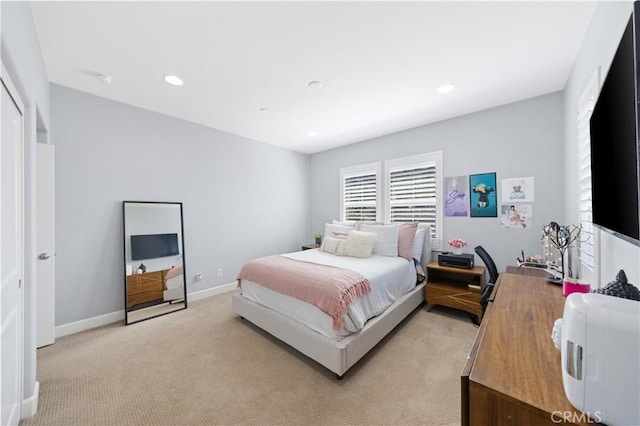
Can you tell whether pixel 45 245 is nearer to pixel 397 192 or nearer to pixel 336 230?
pixel 336 230

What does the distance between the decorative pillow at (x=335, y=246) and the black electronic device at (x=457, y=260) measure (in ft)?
4.26

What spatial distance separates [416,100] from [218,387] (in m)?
3.46

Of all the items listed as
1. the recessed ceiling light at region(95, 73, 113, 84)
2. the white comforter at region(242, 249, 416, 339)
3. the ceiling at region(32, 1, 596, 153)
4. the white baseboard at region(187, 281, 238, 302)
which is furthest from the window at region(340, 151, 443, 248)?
the recessed ceiling light at region(95, 73, 113, 84)

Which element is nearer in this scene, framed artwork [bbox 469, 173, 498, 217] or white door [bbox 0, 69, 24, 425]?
white door [bbox 0, 69, 24, 425]

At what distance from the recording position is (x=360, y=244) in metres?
3.33

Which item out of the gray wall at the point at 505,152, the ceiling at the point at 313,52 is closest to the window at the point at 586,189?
the ceiling at the point at 313,52

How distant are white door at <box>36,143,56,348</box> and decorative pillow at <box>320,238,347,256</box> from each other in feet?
9.96

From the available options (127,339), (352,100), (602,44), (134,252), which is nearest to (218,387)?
(127,339)

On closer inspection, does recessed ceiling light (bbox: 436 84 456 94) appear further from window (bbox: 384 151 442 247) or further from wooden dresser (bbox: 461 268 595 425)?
wooden dresser (bbox: 461 268 595 425)

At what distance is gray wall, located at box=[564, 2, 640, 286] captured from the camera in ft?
3.81

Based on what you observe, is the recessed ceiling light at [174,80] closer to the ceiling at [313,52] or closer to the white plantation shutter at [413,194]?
the ceiling at [313,52]

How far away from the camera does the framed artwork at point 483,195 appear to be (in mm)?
3119

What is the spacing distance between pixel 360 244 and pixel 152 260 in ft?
9.06

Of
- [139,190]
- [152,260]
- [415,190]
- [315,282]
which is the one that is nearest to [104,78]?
[139,190]
